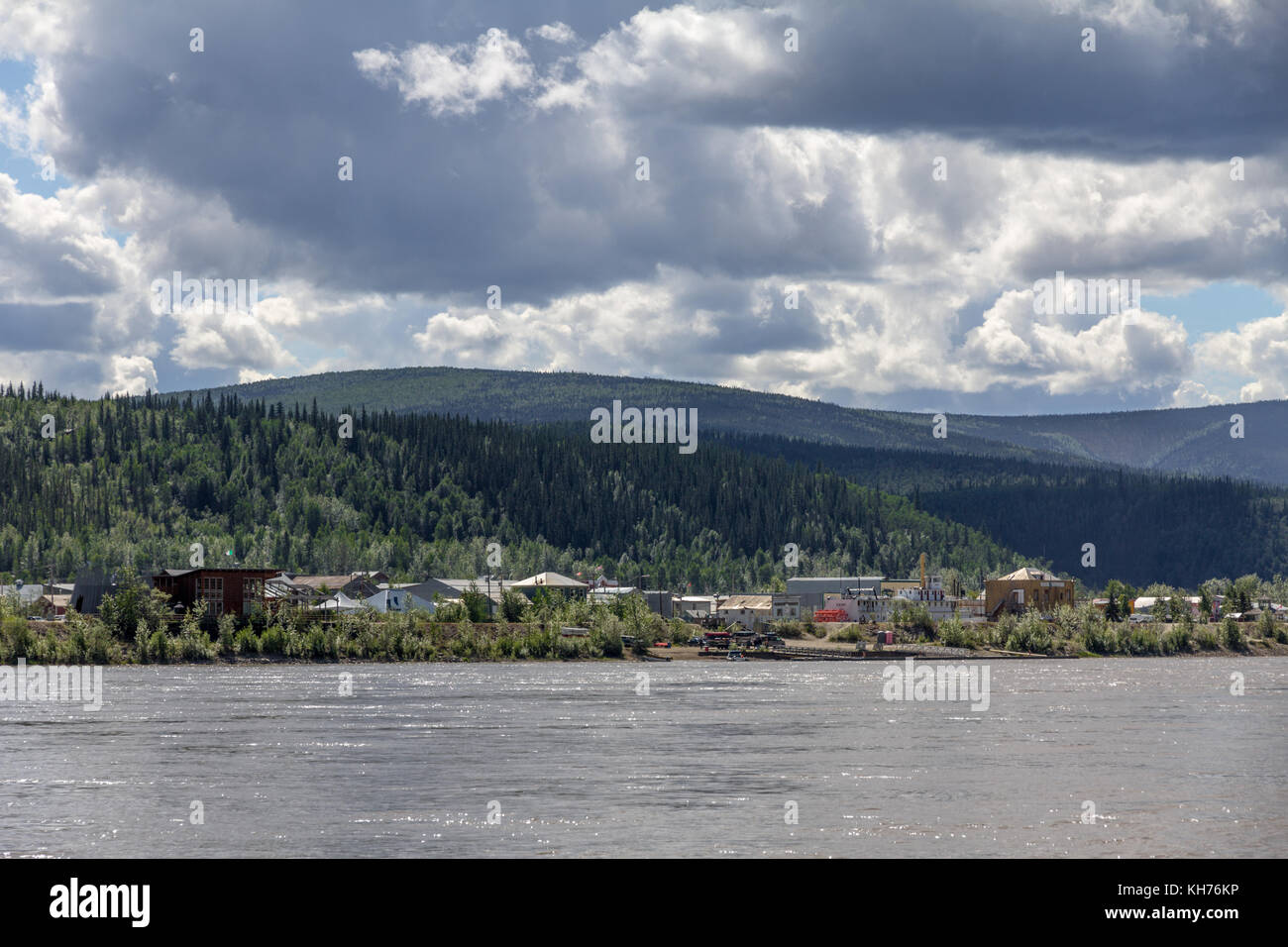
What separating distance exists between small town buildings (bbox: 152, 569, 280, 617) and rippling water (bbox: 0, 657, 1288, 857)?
67194 millimetres

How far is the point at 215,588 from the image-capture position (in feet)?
625

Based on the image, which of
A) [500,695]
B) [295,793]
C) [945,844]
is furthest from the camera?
[500,695]

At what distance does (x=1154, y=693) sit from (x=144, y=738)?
81.3 metres

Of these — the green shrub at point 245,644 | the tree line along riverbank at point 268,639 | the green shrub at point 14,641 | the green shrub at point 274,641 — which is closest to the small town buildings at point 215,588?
the tree line along riverbank at point 268,639

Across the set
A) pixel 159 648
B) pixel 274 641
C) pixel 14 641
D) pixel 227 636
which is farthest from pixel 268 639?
pixel 14 641

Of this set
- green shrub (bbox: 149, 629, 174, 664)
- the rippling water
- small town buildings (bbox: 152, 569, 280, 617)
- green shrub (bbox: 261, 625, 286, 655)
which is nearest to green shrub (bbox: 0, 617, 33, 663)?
green shrub (bbox: 149, 629, 174, 664)

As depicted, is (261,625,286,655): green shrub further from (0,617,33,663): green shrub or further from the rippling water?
the rippling water

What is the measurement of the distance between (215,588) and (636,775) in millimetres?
131703

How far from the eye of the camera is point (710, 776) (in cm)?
6825

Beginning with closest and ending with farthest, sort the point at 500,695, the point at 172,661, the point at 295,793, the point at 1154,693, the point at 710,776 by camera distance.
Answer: the point at 295,793 < the point at 710,776 < the point at 500,695 < the point at 1154,693 < the point at 172,661

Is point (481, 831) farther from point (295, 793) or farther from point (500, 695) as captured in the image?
point (500, 695)

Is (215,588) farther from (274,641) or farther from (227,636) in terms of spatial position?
(274,641)

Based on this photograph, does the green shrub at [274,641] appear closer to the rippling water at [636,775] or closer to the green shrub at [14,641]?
the green shrub at [14,641]
